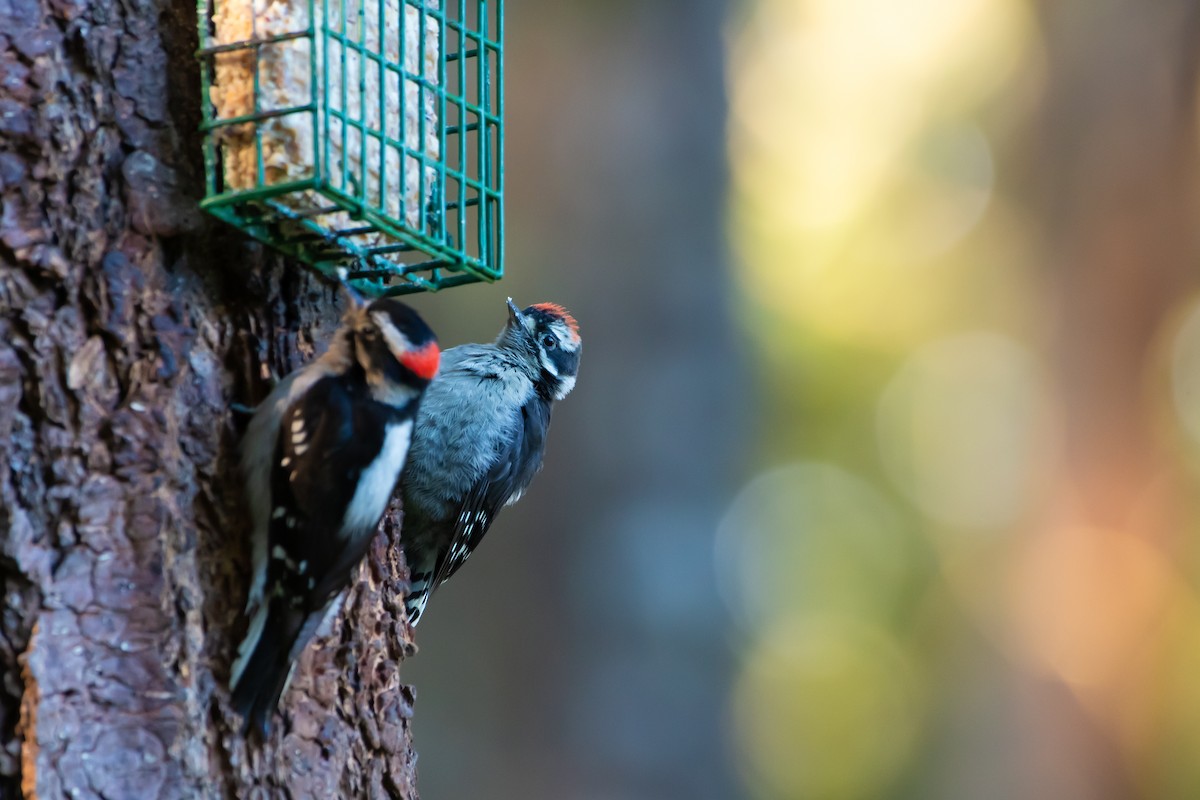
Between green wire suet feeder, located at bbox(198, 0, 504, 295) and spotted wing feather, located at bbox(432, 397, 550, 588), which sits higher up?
green wire suet feeder, located at bbox(198, 0, 504, 295)

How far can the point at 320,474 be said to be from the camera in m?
3.34

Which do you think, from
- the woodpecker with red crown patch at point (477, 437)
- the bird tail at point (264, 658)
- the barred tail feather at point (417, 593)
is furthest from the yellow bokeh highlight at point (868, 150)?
the bird tail at point (264, 658)

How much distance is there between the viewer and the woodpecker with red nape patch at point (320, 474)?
320cm

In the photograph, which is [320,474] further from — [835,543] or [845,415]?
[845,415]

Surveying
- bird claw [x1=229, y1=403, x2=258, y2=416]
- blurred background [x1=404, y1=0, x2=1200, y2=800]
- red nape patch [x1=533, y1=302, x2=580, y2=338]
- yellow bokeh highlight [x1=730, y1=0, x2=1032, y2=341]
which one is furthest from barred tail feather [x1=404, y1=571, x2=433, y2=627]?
yellow bokeh highlight [x1=730, y1=0, x2=1032, y2=341]

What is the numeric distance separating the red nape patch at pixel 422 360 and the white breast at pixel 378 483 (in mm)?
140

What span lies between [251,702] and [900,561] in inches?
297

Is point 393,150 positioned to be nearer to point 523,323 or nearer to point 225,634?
point 225,634

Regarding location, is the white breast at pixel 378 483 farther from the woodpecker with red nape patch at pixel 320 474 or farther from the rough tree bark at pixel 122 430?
the rough tree bark at pixel 122 430

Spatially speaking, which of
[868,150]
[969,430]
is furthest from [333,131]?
[868,150]

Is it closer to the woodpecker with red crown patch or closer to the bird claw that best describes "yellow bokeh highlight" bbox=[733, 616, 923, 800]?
the woodpecker with red crown patch

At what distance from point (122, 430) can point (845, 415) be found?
25.9 feet

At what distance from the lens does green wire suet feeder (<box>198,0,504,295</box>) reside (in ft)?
10.6

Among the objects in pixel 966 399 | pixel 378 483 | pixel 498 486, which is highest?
pixel 378 483
